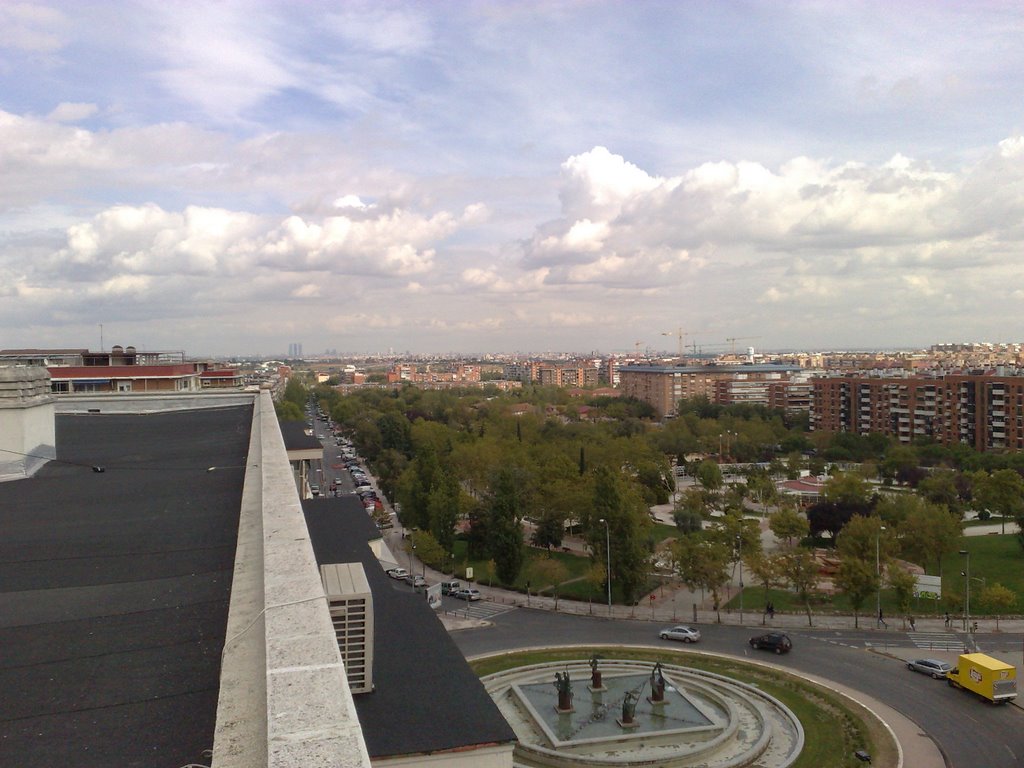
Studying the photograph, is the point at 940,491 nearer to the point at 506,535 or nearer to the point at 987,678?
the point at 987,678

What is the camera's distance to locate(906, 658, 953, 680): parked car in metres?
16.7

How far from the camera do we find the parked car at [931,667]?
54.9ft

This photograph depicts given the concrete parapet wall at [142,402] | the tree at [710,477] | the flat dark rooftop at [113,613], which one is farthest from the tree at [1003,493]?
the flat dark rooftop at [113,613]

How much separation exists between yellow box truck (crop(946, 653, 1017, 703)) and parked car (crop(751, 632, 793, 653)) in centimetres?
370

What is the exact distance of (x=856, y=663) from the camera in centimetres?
1767

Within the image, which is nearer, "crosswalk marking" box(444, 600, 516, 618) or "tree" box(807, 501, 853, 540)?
"crosswalk marking" box(444, 600, 516, 618)

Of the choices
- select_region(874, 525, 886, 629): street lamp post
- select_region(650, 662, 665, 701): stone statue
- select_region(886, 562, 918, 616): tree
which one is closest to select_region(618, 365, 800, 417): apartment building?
select_region(874, 525, 886, 629): street lamp post

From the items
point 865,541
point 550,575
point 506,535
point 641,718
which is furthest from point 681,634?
point 865,541

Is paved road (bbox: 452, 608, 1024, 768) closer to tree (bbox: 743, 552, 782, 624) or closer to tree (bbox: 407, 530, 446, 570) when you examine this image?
tree (bbox: 743, 552, 782, 624)

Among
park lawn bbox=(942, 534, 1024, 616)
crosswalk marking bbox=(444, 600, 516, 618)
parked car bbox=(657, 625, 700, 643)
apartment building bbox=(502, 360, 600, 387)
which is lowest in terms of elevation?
crosswalk marking bbox=(444, 600, 516, 618)

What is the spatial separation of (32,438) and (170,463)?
131cm

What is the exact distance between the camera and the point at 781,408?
6844 centimetres

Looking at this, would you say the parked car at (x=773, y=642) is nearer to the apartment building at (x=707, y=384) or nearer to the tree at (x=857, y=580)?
the tree at (x=857, y=580)

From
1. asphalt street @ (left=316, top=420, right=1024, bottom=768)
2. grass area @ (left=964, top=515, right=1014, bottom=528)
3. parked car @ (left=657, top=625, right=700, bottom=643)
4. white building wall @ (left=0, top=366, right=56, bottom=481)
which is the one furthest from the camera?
grass area @ (left=964, top=515, right=1014, bottom=528)
